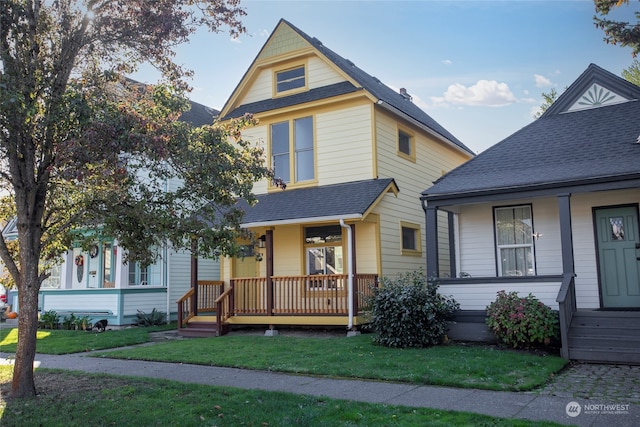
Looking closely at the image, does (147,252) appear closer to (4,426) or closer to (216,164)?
(216,164)

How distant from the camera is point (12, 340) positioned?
48.3 feet

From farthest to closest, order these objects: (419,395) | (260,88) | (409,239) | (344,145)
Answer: (260,88), (409,239), (344,145), (419,395)

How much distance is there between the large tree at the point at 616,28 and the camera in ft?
30.2

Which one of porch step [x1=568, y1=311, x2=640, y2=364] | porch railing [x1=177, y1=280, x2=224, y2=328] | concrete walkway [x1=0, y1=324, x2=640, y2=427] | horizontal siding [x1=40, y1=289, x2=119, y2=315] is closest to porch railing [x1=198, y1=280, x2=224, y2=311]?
porch railing [x1=177, y1=280, x2=224, y2=328]

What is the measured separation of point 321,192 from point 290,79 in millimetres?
4004

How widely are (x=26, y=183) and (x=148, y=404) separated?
11.6 feet

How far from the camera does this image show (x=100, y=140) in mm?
7066

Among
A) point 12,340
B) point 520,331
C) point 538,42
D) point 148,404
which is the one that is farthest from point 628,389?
point 12,340

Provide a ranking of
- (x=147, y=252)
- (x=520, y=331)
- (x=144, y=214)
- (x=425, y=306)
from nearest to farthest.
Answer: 1. (x=144, y=214)
2. (x=147, y=252)
3. (x=520, y=331)
4. (x=425, y=306)

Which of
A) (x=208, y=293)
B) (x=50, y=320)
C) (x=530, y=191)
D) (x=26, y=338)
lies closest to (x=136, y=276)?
(x=50, y=320)

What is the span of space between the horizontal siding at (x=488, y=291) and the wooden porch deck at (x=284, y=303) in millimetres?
2041

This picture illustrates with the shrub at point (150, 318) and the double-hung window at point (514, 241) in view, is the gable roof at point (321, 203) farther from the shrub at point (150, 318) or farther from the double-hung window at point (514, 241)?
the shrub at point (150, 318)

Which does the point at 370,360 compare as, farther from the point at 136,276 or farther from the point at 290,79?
the point at 136,276

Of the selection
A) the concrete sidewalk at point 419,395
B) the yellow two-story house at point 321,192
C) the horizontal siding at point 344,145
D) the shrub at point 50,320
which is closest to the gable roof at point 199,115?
the yellow two-story house at point 321,192
